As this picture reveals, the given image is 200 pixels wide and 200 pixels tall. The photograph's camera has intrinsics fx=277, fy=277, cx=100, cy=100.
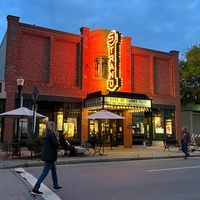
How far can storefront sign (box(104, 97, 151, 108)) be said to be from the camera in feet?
62.5

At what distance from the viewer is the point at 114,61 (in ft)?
70.6

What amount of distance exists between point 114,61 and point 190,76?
38.5 feet

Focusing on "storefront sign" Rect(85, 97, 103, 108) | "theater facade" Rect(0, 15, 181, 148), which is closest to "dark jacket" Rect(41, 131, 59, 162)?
"theater facade" Rect(0, 15, 181, 148)

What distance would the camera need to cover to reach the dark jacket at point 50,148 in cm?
705

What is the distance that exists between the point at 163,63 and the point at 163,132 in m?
6.28

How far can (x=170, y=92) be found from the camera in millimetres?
25359

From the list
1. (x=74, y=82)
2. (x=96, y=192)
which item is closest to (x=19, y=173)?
(x=96, y=192)

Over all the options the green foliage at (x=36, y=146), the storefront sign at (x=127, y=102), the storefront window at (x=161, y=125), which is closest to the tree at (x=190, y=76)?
the storefront window at (x=161, y=125)

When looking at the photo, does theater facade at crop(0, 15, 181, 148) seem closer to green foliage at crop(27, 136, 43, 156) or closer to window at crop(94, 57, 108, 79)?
window at crop(94, 57, 108, 79)

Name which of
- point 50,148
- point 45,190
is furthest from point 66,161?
point 50,148

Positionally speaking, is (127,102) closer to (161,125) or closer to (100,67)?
(100,67)

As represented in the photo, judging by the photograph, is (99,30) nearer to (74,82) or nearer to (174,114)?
(74,82)

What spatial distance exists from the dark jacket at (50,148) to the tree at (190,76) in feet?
80.1

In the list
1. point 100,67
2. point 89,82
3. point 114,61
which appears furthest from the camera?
point 100,67
